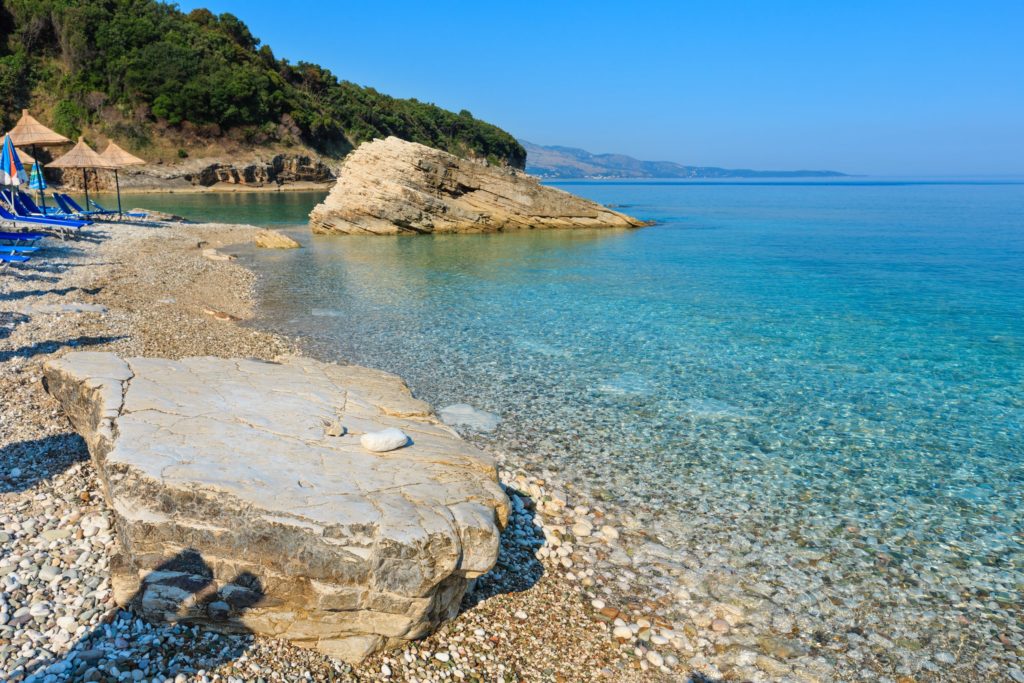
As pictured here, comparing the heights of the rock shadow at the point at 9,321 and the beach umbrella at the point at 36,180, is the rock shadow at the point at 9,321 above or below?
below

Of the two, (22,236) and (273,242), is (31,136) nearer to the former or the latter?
(22,236)

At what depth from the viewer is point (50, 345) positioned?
10805mm

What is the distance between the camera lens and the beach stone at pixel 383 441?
594cm

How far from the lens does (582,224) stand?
133 ft

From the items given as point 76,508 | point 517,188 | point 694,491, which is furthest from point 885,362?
point 517,188

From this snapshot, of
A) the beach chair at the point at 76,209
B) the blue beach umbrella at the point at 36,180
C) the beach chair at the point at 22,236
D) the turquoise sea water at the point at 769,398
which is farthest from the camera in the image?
the beach chair at the point at 76,209

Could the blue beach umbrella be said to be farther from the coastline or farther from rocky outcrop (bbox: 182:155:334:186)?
rocky outcrop (bbox: 182:155:334:186)

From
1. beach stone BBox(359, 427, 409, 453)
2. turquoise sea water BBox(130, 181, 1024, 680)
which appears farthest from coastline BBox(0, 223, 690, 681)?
beach stone BBox(359, 427, 409, 453)

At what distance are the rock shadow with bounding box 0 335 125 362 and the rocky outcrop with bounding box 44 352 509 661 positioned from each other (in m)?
5.60

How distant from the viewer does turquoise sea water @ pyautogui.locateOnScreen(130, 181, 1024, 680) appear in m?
6.25

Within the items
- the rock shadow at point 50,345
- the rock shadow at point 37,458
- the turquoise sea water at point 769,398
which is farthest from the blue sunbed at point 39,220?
the rock shadow at point 37,458

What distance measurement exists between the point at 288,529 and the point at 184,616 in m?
0.91

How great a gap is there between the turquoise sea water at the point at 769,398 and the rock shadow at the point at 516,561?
115 centimetres

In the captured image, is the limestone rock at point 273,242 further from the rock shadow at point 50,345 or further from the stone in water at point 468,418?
the stone in water at point 468,418
